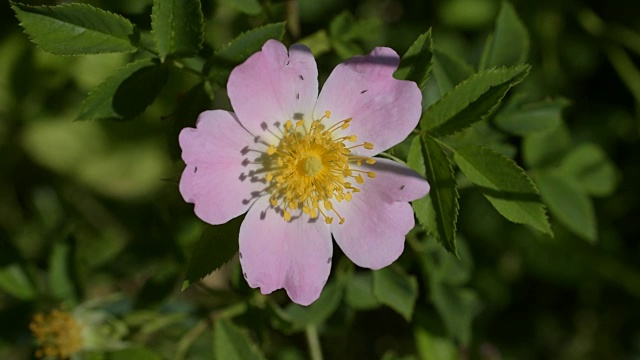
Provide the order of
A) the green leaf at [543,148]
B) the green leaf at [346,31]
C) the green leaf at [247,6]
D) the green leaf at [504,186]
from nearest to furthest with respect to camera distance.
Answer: the green leaf at [504,186] < the green leaf at [247,6] < the green leaf at [346,31] < the green leaf at [543,148]

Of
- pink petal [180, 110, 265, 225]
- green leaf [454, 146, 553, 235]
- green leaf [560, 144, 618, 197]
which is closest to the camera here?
pink petal [180, 110, 265, 225]

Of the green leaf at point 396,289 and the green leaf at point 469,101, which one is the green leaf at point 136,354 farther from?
the green leaf at point 469,101

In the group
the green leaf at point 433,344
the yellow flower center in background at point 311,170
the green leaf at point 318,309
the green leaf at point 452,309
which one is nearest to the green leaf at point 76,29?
the yellow flower center in background at point 311,170

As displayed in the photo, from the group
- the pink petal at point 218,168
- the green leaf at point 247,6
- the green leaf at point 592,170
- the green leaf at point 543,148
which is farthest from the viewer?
the green leaf at point 592,170

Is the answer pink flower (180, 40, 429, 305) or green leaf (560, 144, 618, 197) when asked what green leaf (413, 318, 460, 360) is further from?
pink flower (180, 40, 429, 305)

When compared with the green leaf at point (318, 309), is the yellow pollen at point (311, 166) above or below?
above

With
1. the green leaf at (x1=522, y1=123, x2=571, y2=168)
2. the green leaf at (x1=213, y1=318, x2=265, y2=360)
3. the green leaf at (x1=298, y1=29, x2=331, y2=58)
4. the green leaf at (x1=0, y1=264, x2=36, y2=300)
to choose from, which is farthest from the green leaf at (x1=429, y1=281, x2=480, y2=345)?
the green leaf at (x1=0, y1=264, x2=36, y2=300)
